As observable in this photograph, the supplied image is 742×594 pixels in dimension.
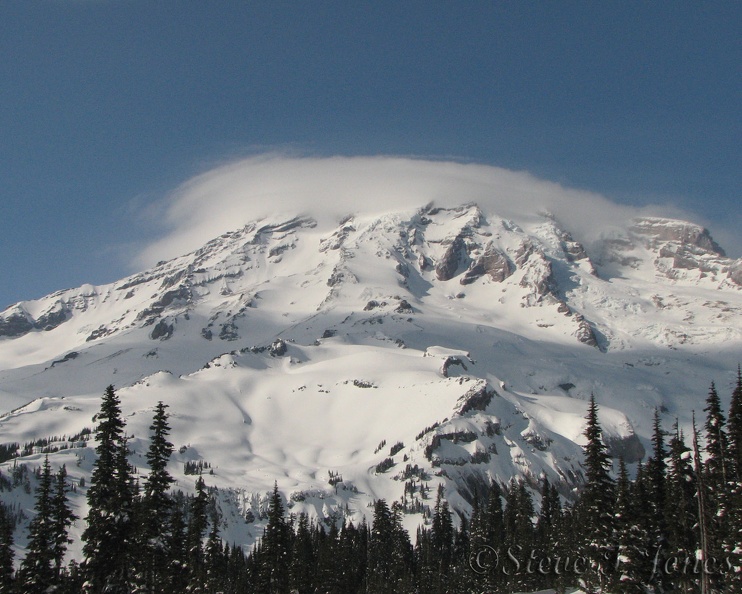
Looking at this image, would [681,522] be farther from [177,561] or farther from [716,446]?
[177,561]

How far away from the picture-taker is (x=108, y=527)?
5850 centimetres

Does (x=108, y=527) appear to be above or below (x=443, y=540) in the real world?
below

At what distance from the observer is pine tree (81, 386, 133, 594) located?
2306 inches

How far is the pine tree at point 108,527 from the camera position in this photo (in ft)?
192

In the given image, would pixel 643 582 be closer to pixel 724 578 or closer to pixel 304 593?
pixel 724 578

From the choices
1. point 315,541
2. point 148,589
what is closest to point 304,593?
point 148,589

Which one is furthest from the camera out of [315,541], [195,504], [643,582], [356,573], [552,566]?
[315,541]

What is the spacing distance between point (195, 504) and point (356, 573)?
224 feet

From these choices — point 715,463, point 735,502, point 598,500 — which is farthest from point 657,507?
point 735,502

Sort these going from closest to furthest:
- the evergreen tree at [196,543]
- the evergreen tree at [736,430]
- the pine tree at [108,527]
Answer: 1. the pine tree at [108,527]
2. the evergreen tree at [736,430]
3. the evergreen tree at [196,543]

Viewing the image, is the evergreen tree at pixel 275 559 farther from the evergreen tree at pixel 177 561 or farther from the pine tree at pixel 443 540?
the pine tree at pixel 443 540

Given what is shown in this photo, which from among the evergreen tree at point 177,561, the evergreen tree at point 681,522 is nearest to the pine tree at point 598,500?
the evergreen tree at point 681,522

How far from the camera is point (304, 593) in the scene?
103125 millimetres

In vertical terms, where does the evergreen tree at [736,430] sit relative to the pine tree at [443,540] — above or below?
above
